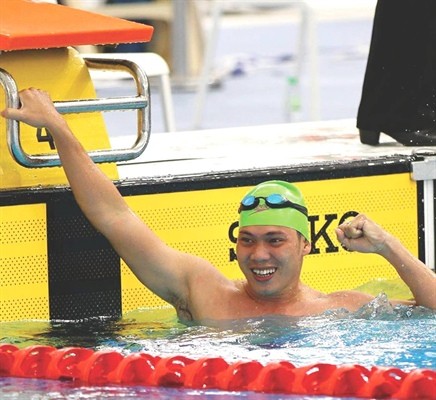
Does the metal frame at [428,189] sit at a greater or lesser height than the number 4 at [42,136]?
lesser

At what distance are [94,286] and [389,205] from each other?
1.21 m

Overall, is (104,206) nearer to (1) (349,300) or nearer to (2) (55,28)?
(2) (55,28)

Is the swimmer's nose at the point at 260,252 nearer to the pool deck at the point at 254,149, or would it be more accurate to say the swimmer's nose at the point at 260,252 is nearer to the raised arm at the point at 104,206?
the raised arm at the point at 104,206

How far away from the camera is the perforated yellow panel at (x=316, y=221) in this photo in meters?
4.98

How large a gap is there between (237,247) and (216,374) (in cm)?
62

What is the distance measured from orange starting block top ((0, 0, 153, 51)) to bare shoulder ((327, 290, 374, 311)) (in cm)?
110

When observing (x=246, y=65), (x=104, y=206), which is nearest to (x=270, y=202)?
(x=104, y=206)

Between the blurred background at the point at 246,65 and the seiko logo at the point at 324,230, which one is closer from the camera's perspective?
the seiko logo at the point at 324,230

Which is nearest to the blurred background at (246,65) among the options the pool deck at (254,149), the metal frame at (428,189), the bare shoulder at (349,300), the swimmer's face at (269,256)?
the pool deck at (254,149)

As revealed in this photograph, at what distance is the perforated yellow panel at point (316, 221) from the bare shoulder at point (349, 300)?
1.95ft

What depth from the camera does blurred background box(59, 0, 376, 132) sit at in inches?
357

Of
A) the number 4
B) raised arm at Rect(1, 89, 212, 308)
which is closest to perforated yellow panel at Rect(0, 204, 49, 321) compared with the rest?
the number 4

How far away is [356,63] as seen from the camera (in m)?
13.2

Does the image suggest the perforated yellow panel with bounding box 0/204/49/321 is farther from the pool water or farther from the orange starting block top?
the orange starting block top
